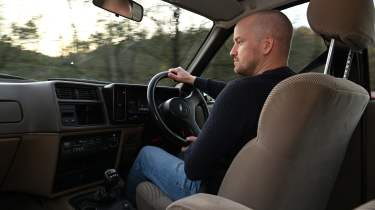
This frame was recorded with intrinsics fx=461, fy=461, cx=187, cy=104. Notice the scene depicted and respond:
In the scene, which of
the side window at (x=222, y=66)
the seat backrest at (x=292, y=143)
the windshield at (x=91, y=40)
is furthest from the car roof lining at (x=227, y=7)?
the seat backrest at (x=292, y=143)

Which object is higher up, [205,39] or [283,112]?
[283,112]

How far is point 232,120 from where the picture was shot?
196 cm

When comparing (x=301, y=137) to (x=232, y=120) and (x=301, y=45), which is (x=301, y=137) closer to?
(x=232, y=120)

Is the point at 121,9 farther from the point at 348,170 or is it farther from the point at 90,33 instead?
the point at 348,170

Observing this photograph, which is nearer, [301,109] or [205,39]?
[301,109]

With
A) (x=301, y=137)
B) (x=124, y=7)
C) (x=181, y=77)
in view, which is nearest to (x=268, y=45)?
(x=301, y=137)

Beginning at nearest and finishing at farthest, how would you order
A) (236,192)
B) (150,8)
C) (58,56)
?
(236,192) → (58,56) → (150,8)

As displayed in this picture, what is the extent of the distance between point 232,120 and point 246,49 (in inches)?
17.5

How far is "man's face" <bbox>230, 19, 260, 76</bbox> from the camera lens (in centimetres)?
221

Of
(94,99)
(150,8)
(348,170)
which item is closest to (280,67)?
(348,170)

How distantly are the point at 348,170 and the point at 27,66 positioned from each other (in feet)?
6.81

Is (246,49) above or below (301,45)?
above

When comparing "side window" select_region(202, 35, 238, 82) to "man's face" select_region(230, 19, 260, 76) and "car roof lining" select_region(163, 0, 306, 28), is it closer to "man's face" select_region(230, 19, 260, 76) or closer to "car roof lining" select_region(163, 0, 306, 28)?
"car roof lining" select_region(163, 0, 306, 28)

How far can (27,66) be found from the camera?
9.83ft
